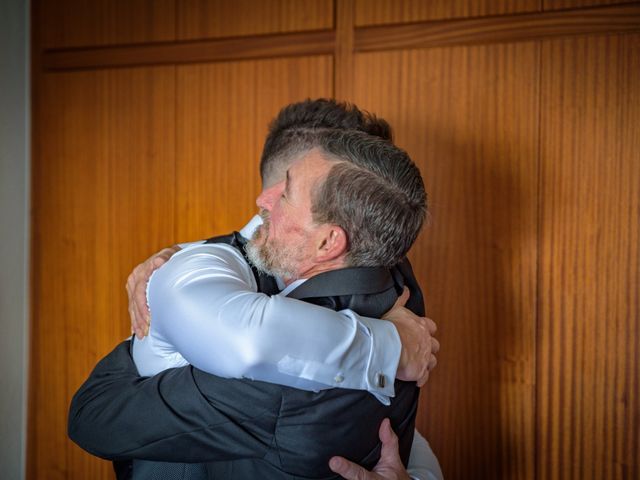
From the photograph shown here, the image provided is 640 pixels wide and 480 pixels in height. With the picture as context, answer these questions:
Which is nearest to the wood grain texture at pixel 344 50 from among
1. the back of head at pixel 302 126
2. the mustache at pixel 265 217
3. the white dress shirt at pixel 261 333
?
the back of head at pixel 302 126

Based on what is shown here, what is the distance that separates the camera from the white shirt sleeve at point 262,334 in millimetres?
757

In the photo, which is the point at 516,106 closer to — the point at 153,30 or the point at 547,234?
the point at 547,234

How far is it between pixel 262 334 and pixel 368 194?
0.34 meters

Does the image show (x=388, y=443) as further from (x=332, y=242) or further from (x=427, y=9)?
(x=427, y=9)

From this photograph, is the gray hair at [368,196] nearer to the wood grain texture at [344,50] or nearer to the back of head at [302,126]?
the back of head at [302,126]

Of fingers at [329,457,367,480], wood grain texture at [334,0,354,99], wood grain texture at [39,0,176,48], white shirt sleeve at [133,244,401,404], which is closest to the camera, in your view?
white shirt sleeve at [133,244,401,404]

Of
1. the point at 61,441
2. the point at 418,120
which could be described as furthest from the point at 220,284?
the point at 61,441

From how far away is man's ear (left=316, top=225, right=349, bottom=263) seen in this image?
97cm

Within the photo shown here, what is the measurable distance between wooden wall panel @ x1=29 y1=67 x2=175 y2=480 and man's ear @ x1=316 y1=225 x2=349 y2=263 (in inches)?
46.0

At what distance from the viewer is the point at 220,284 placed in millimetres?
833

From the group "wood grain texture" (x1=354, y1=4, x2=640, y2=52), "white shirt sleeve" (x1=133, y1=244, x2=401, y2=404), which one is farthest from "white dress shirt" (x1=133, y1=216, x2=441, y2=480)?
"wood grain texture" (x1=354, y1=4, x2=640, y2=52)

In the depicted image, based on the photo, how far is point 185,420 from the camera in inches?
33.4

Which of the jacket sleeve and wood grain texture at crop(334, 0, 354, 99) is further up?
wood grain texture at crop(334, 0, 354, 99)

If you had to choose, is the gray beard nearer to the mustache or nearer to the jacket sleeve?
the mustache
